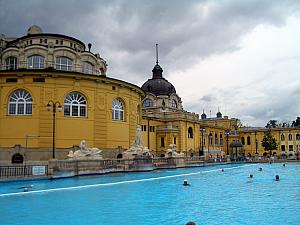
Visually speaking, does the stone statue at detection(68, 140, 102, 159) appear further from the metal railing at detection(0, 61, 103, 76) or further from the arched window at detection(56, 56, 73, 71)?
the arched window at detection(56, 56, 73, 71)

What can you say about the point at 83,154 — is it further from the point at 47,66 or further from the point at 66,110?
the point at 47,66

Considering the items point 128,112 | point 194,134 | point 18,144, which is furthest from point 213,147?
point 18,144

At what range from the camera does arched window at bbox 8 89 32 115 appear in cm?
3116

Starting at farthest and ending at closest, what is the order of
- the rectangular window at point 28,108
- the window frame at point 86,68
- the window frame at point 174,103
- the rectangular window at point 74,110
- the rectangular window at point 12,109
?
the window frame at point 174,103
the window frame at point 86,68
the rectangular window at point 74,110
the rectangular window at point 28,108
the rectangular window at point 12,109

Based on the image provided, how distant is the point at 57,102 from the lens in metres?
30.2

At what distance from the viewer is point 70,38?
3922cm

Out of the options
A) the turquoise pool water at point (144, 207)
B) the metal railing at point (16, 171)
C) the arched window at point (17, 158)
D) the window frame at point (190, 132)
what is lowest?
the turquoise pool water at point (144, 207)

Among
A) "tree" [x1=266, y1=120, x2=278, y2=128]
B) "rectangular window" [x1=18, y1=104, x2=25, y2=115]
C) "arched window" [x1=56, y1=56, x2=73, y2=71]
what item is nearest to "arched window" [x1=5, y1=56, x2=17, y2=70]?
"arched window" [x1=56, y1=56, x2=73, y2=71]

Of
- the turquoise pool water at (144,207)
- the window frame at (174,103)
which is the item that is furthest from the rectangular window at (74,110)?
the window frame at (174,103)

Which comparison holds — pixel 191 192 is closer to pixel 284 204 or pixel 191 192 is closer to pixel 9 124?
pixel 284 204

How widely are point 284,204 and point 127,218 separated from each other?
6.18 meters

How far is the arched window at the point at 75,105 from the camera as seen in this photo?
3241cm

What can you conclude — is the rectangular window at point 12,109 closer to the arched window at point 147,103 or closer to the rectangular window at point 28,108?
the rectangular window at point 28,108

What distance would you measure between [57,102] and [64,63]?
8.10 m
